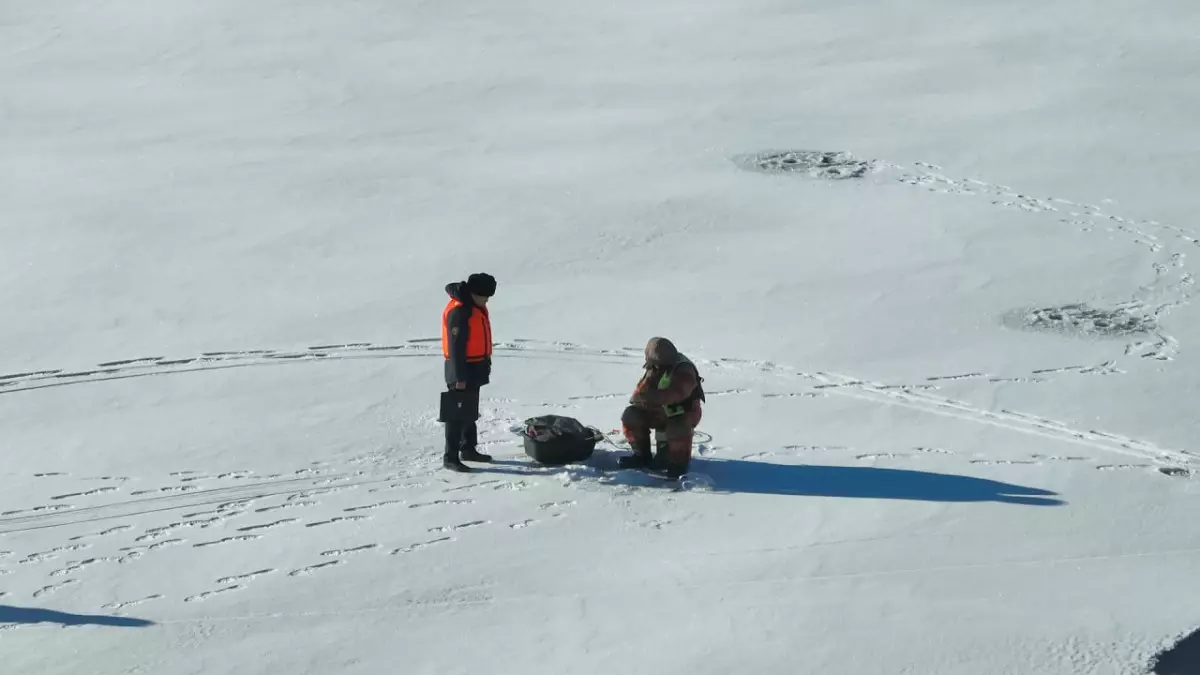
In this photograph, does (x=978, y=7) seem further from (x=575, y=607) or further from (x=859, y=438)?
(x=575, y=607)

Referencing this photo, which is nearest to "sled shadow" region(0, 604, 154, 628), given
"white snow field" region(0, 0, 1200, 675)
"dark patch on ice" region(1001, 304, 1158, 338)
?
"white snow field" region(0, 0, 1200, 675)

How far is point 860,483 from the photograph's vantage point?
27.6 feet

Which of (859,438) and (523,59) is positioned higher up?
(523,59)

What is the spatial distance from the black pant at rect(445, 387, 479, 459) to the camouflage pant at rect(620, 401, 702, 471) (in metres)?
0.95

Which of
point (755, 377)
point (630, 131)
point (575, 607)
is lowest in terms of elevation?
point (575, 607)

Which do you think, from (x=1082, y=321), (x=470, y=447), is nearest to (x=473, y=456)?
(x=470, y=447)

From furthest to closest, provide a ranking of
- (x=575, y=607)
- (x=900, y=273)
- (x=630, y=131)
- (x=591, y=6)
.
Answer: (x=591, y=6) → (x=630, y=131) → (x=900, y=273) → (x=575, y=607)

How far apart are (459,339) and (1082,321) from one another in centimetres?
534

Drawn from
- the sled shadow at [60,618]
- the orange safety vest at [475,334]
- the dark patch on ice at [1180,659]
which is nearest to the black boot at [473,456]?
the orange safety vest at [475,334]

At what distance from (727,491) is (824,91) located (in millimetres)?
9394

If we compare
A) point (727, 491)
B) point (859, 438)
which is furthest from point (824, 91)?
point (727, 491)

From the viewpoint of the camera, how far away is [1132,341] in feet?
35.1

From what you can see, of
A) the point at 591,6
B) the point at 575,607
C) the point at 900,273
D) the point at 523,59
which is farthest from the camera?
the point at 591,6

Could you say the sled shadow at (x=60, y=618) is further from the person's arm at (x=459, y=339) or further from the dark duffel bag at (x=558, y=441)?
the dark duffel bag at (x=558, y=441)
